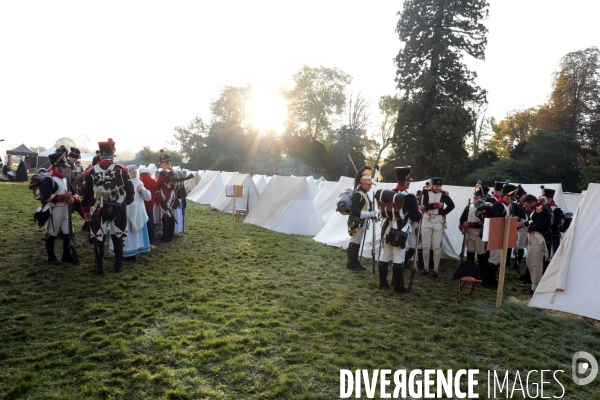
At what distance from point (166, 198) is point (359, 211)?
4.36 m

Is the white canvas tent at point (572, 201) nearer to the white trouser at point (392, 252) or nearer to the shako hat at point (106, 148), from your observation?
the white trouser at point (392, 252)

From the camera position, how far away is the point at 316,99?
41.8m

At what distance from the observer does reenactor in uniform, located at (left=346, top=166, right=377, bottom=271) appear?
6602 millimetres

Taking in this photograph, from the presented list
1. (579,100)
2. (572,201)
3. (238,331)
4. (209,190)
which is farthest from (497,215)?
(579,100)

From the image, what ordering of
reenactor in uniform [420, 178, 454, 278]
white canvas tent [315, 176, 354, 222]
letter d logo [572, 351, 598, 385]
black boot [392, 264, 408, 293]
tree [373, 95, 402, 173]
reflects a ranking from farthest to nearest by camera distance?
1. tree [373, 95, 402, 173]
2. white canvas tent [315, 176, 354, 222]
3. reenactor in uniform [420, 178, 454, 278]
4. black boot [392, 264, 408, 293]
5. letter d logo [572, 351, 598, 385]

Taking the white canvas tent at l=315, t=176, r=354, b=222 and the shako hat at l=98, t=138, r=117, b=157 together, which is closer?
the shako hat at l=98, t=138, r=117, b=157

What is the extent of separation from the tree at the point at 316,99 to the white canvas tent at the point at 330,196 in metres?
27.8

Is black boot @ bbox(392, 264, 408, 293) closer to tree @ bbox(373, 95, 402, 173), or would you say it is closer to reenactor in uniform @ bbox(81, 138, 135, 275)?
reenactor in uniform @ bbox(81, 138, 135, 275)

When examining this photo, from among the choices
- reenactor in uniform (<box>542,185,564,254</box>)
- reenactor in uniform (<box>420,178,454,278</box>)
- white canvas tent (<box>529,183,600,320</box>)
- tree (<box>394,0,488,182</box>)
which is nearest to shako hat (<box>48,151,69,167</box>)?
reenactor in uniform (<box>420,178,454,278</box>)

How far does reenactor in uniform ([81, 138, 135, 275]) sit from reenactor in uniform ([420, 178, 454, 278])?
4.85 metres

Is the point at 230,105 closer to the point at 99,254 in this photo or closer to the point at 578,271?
the point at 99,254

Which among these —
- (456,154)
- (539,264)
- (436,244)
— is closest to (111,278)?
(436,244)

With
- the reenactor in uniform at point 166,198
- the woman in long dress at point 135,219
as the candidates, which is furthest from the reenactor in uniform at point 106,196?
the reenactor in uniform at point 166,198

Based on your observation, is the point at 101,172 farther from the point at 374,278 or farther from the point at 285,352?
the point at 374,278
